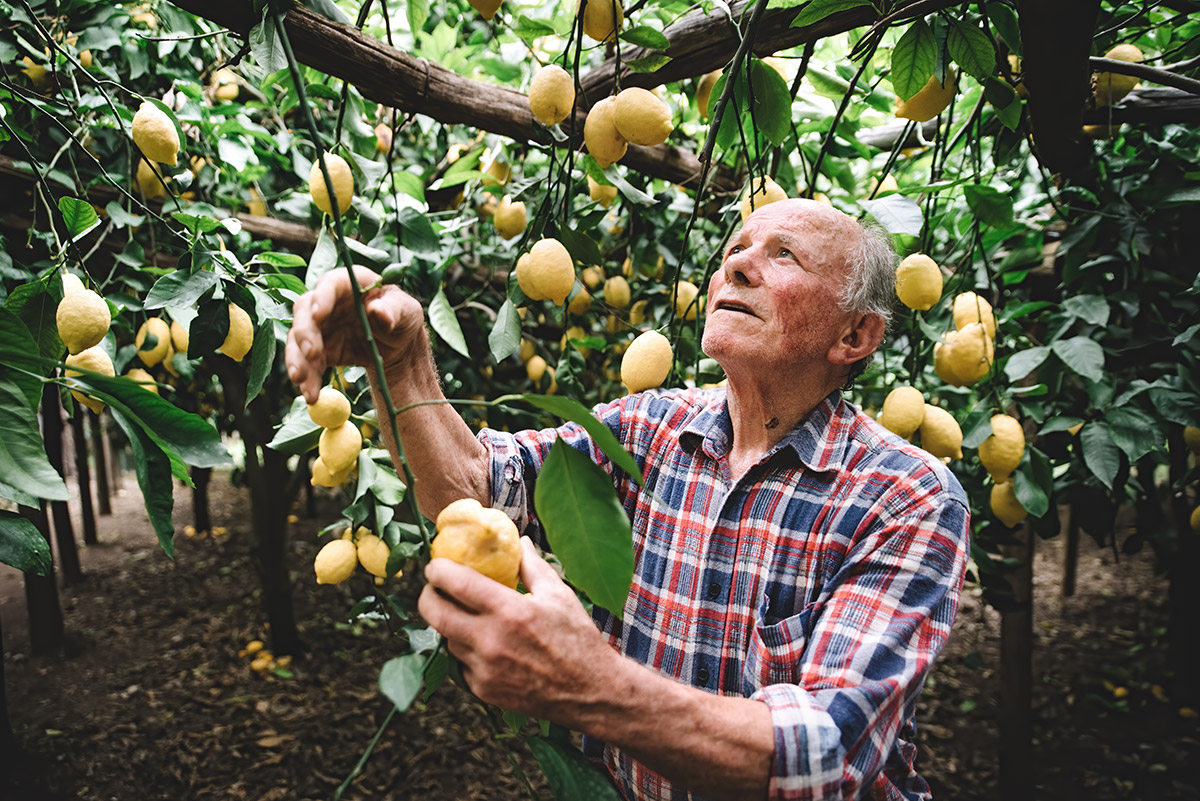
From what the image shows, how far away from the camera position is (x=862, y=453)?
3.65 feet

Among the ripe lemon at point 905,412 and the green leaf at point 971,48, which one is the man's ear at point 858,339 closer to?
the ripe lemon at point 905,412

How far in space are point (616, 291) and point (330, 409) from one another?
1.33 meters

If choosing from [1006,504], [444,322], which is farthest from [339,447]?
[1006,504]

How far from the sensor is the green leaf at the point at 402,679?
518mm

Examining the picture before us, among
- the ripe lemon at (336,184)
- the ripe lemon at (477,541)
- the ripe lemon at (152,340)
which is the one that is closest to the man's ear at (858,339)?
the ripe lemon at (477,541)

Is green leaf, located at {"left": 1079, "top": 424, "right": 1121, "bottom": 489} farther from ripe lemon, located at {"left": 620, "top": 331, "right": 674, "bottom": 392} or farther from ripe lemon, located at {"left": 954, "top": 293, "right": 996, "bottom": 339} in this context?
ripe lemon, located at {"left": 620, "top": 331, "right": 674, "bottom": 392}

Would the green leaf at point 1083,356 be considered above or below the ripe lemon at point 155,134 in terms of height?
below

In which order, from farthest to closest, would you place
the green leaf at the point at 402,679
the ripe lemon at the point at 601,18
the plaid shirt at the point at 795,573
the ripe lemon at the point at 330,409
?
the ripe lemon at the point at 601,18
the ripe lemon at the point at 330,409
the plaid shirt at the point at 795,573
the green leaf at the point at 402,679

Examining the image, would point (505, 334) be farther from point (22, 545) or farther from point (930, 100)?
point (930, 100)

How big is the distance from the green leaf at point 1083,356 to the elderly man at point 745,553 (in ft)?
1.78

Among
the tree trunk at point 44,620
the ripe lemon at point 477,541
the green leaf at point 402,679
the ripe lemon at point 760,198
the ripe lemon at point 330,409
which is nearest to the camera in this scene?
the green leaf at point 402,679

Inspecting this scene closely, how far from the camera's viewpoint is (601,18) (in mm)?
1053

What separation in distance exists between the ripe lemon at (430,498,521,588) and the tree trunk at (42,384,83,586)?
1191 millimetres

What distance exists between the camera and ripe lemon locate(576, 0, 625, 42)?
1.04 meters
